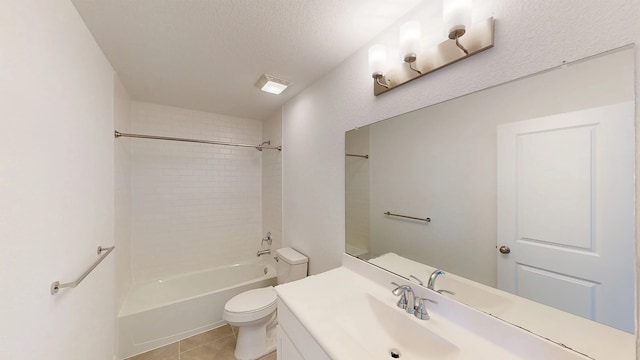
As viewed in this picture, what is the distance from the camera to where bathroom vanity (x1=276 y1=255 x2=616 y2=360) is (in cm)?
72

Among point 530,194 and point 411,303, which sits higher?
point 530,194

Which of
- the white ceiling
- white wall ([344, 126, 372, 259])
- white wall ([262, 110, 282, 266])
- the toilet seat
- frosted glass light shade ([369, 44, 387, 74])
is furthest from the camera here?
white wall ([262, 110, 282, 266])

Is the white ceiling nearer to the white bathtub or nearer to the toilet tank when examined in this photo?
Result: the toilet tank

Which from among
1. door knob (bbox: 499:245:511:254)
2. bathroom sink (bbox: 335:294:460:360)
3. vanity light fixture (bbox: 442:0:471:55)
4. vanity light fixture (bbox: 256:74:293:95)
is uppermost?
vanity light fixture (bbox: 256:74:293:95)

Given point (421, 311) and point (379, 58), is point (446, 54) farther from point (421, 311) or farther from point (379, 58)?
point (421, 311)

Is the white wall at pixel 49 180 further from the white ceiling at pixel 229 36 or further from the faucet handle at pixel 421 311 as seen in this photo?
the faucet handle at pixel 421 311

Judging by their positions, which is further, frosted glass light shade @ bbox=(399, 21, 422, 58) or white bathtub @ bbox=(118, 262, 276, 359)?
white bathtub @ bbox=(118, 262, 276, 359)

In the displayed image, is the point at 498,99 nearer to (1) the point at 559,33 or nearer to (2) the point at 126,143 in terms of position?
(1) the point at 559,33

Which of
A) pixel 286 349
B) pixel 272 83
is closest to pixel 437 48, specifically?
pixel 272 83

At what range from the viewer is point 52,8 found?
2.83 feet

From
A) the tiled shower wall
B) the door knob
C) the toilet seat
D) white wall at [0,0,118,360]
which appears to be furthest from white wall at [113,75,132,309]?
the door knob

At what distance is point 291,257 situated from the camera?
2012 mm

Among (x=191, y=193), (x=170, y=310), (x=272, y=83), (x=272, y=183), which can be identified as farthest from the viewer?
(x=272, y=183)

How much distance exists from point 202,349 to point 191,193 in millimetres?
1623
